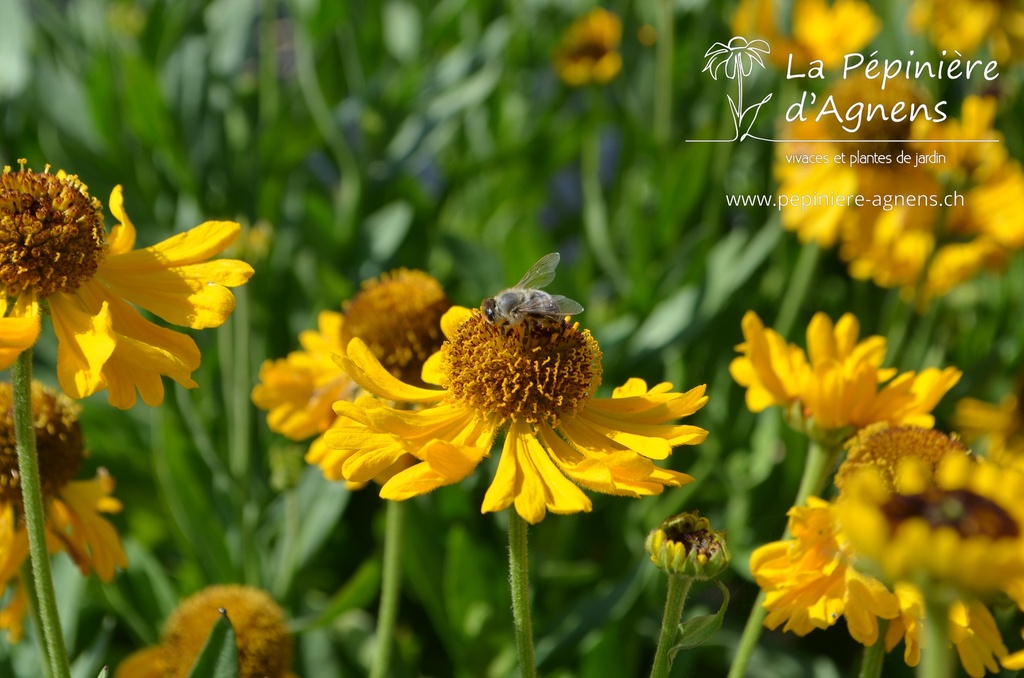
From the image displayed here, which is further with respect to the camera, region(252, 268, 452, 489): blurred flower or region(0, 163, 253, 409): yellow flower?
region(252, 268, 452, 489): blurred flower

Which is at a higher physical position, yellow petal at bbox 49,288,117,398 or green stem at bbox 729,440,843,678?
yellow petal at bbox 49,288,117,398

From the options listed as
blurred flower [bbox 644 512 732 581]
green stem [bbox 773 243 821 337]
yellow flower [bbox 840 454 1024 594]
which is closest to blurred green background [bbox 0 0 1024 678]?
green stem [bbox 773 243 821 337]

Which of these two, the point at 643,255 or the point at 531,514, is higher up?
the point at 531,514

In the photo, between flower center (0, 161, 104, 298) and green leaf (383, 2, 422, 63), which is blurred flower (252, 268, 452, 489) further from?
green leaf (383, 2, 422, 63)

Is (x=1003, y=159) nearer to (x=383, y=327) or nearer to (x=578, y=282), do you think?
(x=578, y=282)

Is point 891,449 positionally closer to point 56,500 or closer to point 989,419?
point 56,500

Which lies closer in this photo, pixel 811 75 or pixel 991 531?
Answer: pixel 991 531

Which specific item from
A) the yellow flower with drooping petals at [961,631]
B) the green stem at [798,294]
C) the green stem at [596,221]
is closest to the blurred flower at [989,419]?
the green stem at [798,294]

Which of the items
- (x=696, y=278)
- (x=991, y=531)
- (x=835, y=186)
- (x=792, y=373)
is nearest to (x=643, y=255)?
(x=696, y=278)
